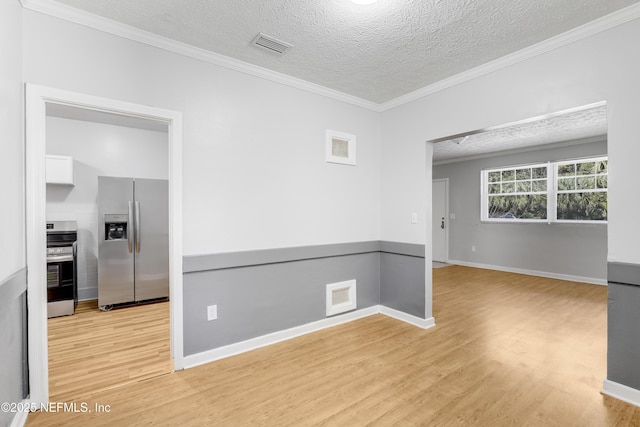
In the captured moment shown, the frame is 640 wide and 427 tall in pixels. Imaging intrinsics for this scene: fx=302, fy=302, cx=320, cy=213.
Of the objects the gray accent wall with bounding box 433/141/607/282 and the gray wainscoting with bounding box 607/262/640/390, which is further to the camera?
the gray accent wall with bounding box 433/141/607/282

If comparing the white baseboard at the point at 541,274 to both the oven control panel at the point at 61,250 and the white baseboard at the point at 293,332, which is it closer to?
the white baseboard at the point at 293,332

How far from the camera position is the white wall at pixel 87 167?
14.0 feet

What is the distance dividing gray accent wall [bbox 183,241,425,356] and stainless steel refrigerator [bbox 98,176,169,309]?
223cm

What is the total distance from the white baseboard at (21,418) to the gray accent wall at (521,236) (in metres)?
7.39

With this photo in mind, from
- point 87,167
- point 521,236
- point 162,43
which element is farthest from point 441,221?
point 87,167

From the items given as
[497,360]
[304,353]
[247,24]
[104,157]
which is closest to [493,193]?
[497,360]

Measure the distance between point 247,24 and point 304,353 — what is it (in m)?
2.74

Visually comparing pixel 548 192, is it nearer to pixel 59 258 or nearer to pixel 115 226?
pixel 115 226

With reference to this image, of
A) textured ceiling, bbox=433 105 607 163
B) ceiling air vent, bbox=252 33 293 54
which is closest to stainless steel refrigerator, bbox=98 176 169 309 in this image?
ceiling air vent, bbox=252 33 293 54

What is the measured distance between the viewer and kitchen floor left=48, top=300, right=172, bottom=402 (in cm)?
231

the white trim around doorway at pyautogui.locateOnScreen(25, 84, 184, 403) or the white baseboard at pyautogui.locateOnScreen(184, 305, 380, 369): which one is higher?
the white trim around doorway at pyautogui.locateOnScreen(25, 84, 184, 403)

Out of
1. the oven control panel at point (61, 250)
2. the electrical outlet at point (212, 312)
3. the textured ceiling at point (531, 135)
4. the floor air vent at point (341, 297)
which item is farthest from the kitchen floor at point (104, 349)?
the textured ceiling at point (531, 135)

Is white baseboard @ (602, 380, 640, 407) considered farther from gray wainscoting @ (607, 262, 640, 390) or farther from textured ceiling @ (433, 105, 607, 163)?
textured ceiling @ (433, 105, 607, 163)

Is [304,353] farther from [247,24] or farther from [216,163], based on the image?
[247,24]
